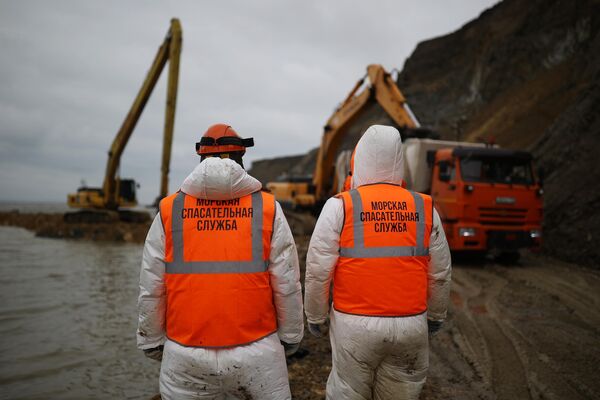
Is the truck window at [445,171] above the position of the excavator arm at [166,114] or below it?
below

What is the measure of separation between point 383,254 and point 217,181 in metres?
1.07

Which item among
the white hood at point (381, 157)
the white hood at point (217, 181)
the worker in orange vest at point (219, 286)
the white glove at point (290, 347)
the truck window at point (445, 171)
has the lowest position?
the white glove at point (290, 347)

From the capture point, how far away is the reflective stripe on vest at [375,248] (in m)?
2.48

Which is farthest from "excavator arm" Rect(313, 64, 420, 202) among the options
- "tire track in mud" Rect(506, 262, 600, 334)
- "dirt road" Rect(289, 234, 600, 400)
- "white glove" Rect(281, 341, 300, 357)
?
"white glove" Rect(281, 341, 300, 357)

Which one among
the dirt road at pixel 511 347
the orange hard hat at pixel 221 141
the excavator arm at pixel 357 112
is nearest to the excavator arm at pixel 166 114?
the excavator arm at pixel 357 112

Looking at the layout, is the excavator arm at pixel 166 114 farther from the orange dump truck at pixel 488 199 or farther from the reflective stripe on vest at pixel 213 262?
the reflective stripe on vest at pixel 213 262

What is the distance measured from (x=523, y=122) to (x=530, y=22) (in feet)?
38.8

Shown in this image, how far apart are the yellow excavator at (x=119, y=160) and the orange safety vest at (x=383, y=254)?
55.9 feet

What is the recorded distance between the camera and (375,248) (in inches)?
97.7

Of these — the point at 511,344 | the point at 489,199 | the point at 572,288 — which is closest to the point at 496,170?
the point at 489,199

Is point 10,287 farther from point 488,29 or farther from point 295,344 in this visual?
point 488,29

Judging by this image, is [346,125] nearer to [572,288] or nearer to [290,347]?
Answer: [572,288]

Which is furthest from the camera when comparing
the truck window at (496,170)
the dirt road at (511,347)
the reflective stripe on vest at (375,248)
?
the truck window at (496,170)

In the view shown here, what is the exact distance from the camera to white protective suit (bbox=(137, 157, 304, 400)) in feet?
6.80
